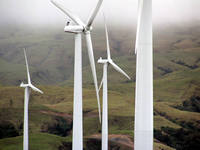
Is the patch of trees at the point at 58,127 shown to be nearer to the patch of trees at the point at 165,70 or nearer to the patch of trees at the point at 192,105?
the patch of trees at the point at 192,105

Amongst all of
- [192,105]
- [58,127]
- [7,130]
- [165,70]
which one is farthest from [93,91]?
[192,105]

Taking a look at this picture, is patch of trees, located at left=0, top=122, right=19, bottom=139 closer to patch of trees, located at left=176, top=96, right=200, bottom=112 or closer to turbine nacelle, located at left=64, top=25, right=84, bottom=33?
patch of trees, located at left=176, top=96, right=200, bottom=112

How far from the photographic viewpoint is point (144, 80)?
1616 centimetres

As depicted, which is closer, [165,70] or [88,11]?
[165,70]

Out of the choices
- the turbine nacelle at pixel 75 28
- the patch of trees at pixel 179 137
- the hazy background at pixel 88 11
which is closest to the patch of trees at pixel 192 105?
the patch of trees at pixel 179 137

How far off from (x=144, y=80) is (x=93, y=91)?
9227cm

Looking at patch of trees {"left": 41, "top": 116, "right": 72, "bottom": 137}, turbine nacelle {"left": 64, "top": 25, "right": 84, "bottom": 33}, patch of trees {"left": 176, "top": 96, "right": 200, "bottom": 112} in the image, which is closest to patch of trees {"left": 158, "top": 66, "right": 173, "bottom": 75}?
patch of trees {"left": 176, "top": 96, "right": 200, "bottom": 112}

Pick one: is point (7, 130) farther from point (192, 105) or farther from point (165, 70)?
point (192, 105)

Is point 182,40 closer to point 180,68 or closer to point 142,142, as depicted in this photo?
point 180,68

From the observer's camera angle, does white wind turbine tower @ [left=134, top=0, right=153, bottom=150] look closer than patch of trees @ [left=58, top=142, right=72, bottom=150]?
Yes

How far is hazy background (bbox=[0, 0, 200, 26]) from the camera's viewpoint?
118012 millimetres

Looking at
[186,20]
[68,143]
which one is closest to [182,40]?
[186,20]

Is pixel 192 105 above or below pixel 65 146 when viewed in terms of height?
above

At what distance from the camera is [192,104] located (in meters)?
99.7
